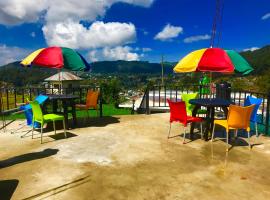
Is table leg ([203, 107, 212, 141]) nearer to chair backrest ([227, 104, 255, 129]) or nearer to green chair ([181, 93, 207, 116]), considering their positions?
chair backrest ([227, 104, 255, 129])

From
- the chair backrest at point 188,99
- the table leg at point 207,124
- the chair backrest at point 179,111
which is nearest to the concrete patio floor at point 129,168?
the table leg at point 207,124

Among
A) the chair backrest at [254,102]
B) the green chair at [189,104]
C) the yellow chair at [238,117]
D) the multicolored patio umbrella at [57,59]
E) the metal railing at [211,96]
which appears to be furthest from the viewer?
the green chair at [189,104]

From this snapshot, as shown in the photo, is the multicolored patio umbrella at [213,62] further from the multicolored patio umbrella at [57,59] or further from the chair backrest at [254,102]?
the multicolored patio umbrella at [57,59]

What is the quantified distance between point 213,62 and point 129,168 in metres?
2.79

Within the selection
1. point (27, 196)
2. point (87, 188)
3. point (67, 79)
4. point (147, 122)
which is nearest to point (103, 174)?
point (87, 188)

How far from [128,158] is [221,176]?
168 cm

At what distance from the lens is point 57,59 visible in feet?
21.8

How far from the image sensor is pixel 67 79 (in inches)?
1427

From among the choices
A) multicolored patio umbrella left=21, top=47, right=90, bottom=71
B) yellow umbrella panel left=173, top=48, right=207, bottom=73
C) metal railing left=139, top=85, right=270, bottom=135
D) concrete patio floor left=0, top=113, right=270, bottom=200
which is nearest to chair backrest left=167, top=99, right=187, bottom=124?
concrete patio floor left=0, top=113, right=270, bottom=200

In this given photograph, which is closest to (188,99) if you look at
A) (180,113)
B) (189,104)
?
(189,104)

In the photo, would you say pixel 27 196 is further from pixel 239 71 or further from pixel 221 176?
pixel 239 71

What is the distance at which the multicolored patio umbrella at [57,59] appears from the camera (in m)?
6.56

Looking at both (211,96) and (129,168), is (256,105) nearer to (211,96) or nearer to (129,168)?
(211,96)

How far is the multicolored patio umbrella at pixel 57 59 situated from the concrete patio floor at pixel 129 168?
1.77 metres
